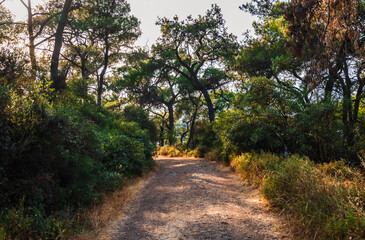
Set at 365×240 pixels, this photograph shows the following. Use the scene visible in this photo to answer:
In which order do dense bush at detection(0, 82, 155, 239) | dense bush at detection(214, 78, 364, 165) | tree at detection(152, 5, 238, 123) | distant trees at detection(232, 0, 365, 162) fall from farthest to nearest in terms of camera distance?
tree at detection(152, 5, 238, 123), dense bush at detection(214, 78, 364, 165), distant trees at detection(232, 0, 365, 162), dense bush at detection(0, 82, 155, 239)

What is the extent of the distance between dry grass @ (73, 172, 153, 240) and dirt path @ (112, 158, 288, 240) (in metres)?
0.18

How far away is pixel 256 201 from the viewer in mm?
6309

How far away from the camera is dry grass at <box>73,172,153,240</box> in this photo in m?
4.57

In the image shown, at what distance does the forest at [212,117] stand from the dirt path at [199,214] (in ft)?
2.02

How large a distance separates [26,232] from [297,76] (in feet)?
48.6

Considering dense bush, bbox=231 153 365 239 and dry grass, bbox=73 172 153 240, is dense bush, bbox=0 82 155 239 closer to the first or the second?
dry grass, bbox=73 172 153 240

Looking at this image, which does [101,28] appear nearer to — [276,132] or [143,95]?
[143,95]

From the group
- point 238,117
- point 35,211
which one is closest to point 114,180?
point 35,211

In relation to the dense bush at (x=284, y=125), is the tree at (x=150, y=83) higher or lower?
higher

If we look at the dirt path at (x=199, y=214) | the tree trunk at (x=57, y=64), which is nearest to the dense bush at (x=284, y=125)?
the dirt path at (x=199, y=214)

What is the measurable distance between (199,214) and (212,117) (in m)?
14.3

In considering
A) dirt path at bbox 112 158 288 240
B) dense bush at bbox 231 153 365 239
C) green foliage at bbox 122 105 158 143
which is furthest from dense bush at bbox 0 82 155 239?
green foliage at bbox 122 105 158 143

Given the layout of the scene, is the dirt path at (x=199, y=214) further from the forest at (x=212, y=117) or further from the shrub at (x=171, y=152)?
the shrub at (x=171, y=152)

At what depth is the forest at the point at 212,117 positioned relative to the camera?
421cm
